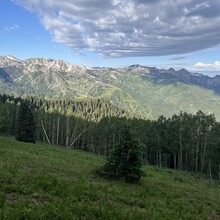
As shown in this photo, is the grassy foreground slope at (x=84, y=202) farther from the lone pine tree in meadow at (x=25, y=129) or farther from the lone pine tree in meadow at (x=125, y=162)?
the lone pine tree in meadow at (x=25, y=129)

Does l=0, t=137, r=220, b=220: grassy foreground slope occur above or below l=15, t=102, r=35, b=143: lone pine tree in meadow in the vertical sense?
below

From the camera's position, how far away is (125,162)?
84.1 feet

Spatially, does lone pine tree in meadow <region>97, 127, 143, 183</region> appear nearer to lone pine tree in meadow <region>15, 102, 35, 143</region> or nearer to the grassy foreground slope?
the grassy foreground slope

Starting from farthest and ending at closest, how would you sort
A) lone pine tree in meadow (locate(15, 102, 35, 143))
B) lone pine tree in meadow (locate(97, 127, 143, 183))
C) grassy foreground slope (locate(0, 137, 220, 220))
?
lone pine tree in meadow (locate(15, 102, 35, 143))
lone pine tree in meadow (locate(97, 127, 143, 183))
grassy foreground slope (locate(0, 137, 220, 220))

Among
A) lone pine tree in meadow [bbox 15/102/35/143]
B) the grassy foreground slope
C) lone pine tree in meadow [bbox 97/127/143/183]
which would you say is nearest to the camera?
the grassy foreground slope

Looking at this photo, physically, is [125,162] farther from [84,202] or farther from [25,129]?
[25,129]

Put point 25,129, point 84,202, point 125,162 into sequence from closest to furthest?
point 84,202
point 125,162
point 25,129

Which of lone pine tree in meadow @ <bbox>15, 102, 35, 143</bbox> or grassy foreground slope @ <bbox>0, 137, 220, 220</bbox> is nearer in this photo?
grassy foreground slope @ <bbox>0, 137, 220, 220</bbox>

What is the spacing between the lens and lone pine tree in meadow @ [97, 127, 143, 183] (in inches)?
1001

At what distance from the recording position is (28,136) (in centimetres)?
8825

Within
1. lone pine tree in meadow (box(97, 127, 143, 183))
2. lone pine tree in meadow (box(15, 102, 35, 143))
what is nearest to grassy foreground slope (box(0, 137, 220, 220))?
lone pine tree in meadow (box(97, 127, 143, 183))

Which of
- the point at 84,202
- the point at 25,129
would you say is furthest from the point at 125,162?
the point at 25,129

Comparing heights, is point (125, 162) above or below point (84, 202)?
above

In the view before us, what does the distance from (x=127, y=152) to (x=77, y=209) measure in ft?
40.0
